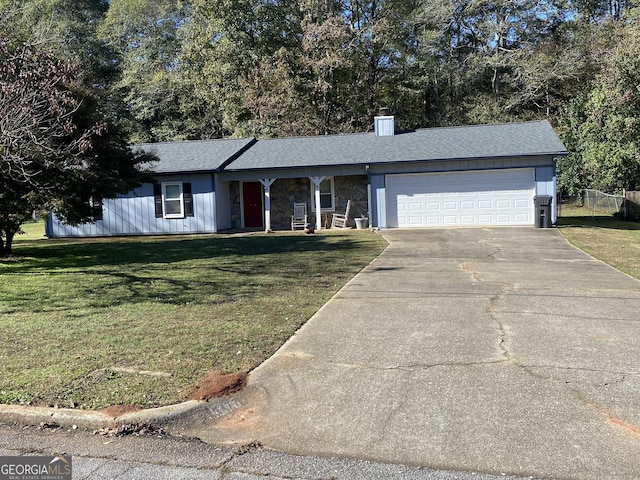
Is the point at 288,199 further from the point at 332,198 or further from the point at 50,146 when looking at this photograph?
the point at 50,146

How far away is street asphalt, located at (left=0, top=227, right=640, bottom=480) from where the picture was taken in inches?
137

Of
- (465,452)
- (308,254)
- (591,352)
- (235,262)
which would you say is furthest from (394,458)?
(308,254)

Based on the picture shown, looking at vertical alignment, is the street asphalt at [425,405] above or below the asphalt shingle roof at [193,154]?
below

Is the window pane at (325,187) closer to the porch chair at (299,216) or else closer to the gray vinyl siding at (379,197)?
the porch chair at (299,216)

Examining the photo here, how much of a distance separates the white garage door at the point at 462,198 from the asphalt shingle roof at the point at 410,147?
0.84 metres

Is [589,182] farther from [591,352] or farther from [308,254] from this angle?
[591,352]

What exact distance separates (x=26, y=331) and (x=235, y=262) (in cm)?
634

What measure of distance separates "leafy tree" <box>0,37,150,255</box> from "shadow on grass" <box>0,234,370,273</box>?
108 cm

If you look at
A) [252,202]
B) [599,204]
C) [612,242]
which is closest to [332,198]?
[252,202]

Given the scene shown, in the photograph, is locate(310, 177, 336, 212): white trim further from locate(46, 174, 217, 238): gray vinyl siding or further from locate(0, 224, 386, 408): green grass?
locate(0, 224, 386, 408): green grass

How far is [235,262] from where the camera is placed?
12.5 meters

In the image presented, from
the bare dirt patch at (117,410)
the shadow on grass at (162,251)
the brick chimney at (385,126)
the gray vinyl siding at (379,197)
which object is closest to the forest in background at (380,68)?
the brick chimney at (385,126)

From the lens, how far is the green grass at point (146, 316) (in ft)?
15.6

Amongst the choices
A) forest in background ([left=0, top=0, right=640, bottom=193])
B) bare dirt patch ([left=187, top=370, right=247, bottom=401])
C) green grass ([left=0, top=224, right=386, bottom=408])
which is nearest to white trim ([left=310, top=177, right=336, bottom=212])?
green grass ([left=0, top=224, right=386, bottom=408])
